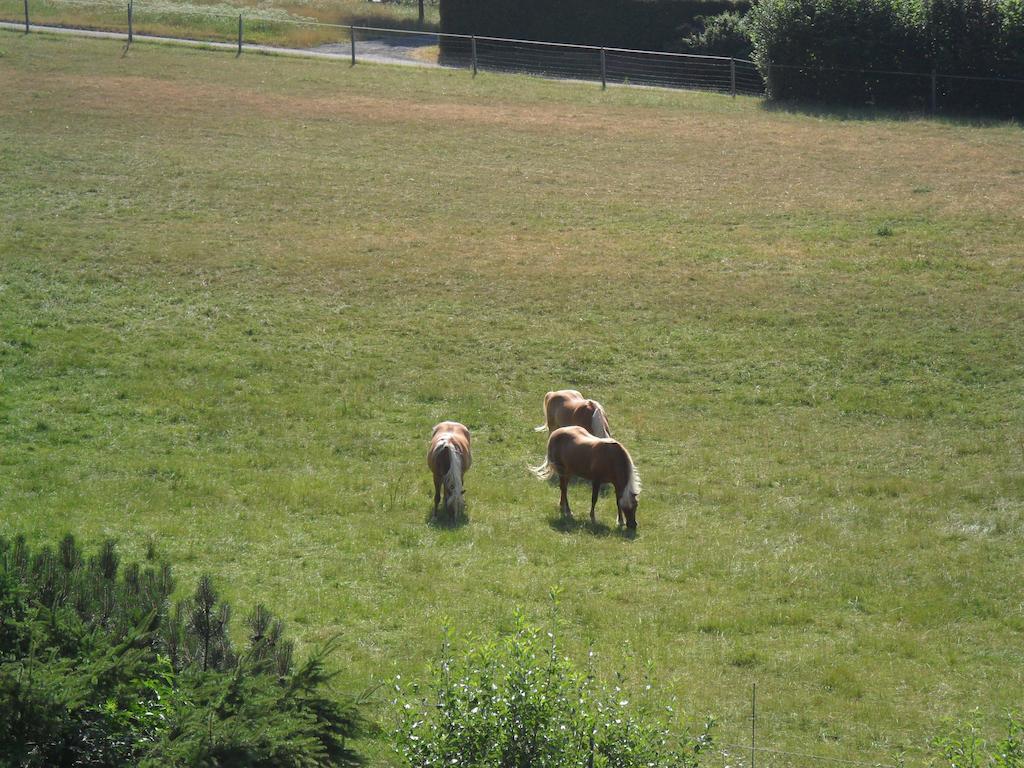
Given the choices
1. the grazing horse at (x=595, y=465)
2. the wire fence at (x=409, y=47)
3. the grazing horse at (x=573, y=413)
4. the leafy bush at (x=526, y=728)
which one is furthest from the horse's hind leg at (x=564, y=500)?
the wire fence at (x=409, y=47)

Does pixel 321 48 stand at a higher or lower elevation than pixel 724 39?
lower

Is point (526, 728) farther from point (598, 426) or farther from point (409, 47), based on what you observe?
point (409, 47)

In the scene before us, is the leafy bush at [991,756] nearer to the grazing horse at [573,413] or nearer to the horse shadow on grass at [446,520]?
the horse shadow on grass at [446,520]

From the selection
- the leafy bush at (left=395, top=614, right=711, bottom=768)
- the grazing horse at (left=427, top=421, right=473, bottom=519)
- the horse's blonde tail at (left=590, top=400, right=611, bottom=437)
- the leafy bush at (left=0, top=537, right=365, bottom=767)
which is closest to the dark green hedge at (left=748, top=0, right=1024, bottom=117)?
the horse's blonde tail at (left=590, top=400, right=611, bottom=437)

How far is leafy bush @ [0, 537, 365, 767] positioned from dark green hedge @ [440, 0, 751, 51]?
49.5 m

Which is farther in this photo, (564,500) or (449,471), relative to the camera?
(564,500)

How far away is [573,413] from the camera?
16641mm

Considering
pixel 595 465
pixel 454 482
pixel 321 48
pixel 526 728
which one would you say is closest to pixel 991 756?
pixel 526 728

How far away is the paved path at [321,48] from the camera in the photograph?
157 ft

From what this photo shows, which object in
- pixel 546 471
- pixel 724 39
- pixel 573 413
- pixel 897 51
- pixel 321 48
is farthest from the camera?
pixel 321 48

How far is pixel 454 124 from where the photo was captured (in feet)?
126

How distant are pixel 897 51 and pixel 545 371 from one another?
28.9 m

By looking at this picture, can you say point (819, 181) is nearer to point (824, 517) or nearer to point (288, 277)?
point (288, 277)

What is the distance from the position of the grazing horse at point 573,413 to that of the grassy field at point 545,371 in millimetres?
606
